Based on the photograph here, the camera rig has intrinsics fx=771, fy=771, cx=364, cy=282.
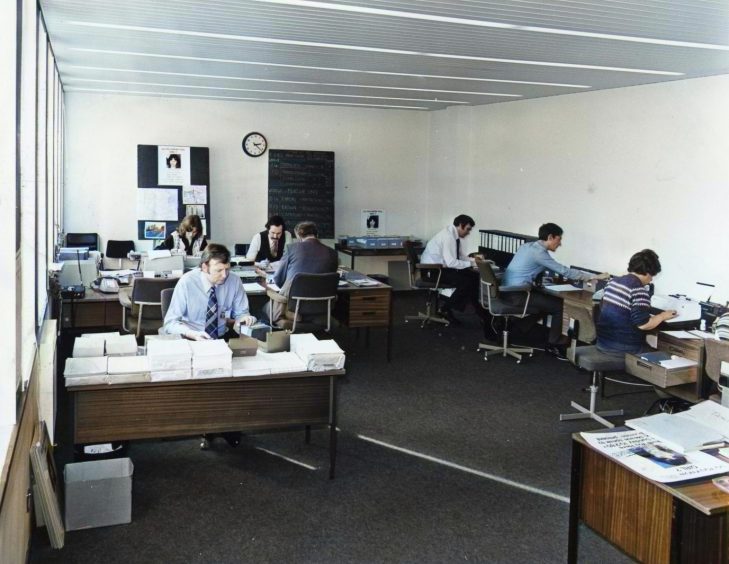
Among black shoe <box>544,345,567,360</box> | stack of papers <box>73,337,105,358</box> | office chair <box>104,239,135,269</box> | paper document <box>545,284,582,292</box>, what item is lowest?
black shoe <box>544,345,567,360</box>

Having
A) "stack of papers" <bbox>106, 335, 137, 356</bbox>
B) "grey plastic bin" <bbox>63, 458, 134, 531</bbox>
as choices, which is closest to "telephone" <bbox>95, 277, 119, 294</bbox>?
"stack of papers" <bbox>106, 335, 137, 356</bbox>

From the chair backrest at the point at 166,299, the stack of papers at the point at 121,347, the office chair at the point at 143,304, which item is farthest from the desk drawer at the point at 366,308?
the stack of papers at the point at 121,347

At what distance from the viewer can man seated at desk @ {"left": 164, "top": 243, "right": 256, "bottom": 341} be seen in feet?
16.7

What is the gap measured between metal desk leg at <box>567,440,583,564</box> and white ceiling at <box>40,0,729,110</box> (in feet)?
7.45

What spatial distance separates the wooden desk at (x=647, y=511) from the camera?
268cm

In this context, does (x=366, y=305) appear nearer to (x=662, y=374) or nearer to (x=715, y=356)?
(x=662, y=374)

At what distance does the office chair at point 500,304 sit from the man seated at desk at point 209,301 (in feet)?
9.66

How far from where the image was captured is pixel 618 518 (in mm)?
2984

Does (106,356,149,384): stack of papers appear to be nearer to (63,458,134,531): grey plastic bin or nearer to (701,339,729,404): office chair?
(63,458,134,531): grey plastic bin

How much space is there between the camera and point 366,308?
7.14 metres

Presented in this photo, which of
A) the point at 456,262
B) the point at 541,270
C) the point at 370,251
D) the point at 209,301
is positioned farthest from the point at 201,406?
the point at 370,251

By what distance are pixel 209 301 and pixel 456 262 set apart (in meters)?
4.21

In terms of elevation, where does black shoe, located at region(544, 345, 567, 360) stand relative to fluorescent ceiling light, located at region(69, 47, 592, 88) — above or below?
below

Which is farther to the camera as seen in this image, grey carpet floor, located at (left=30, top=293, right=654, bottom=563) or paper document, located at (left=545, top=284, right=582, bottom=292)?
paper document, located at (left=545, top=284, right=582, bottom=292)
